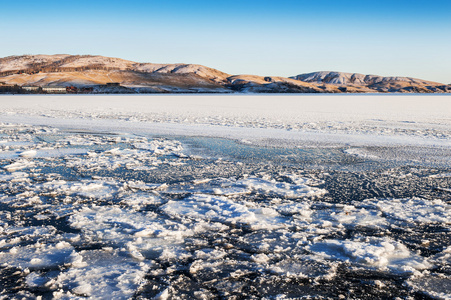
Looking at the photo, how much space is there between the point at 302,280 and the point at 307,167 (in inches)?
133

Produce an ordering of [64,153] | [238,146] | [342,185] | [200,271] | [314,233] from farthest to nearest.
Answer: [238,146], [64,153], [342,185], [314,233], [200,271]

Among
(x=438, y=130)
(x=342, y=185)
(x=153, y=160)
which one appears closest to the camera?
(x=342, y=185)

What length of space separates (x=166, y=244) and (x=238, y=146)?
186 inches

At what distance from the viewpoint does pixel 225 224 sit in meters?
3.30

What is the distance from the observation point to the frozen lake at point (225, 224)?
7.55 ft

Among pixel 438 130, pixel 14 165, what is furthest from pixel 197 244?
pixel 438 130

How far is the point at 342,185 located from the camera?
459 centimetres

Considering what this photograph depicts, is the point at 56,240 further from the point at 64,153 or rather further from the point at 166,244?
the point at 64,153

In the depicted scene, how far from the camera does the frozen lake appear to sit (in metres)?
2.30

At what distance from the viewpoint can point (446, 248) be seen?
2.78 m

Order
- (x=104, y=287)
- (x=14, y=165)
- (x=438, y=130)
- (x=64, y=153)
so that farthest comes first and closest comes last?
(x=438, y=130)
(x=64, y=153)
(x=14, y=165)
(x=104, y=287)

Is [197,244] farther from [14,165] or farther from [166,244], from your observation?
[14,165]

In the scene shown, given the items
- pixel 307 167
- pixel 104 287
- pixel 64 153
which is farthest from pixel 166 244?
pixel 64 153

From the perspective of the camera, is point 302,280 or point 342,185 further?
point 342,185
